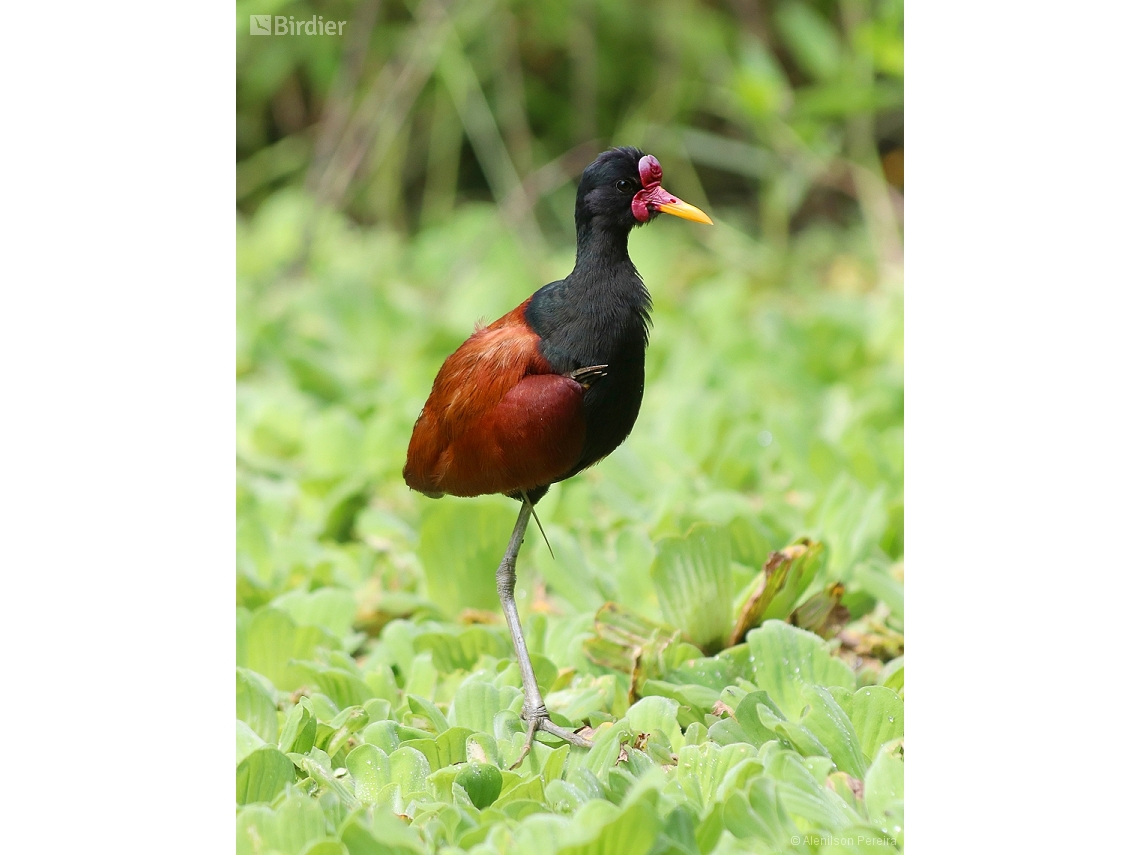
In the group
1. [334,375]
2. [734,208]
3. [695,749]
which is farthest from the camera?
[734,208]

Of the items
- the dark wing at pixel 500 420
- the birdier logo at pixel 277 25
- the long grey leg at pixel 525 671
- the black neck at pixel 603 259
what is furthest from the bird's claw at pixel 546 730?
the birdier logo at pixel 277 25

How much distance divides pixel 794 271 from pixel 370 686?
2594 mm

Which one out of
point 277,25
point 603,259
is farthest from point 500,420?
point 277,25

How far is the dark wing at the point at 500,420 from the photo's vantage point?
151 centimetres

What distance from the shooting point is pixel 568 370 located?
1524 mm

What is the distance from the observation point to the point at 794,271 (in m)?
3.98

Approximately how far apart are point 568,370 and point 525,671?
1.33 feet

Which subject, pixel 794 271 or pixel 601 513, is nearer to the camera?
pixel 601 513

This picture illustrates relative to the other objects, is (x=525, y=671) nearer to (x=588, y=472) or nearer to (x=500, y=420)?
(x=500, y=420)

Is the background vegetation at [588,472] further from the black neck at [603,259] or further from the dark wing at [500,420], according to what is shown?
the black neck at [603,259]

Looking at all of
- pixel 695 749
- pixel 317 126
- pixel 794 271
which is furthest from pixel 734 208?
pixel 695 749

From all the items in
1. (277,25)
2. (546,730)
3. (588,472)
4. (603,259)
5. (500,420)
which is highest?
(277,25)

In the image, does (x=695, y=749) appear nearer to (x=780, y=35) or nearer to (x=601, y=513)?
(x=601, y=513)

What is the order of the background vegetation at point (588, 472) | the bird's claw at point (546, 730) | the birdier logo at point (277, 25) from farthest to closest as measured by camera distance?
the birdier logo at point (277, 25)
the bird's claw at point (546, 730)
the background vegetation at point (588, 472)
